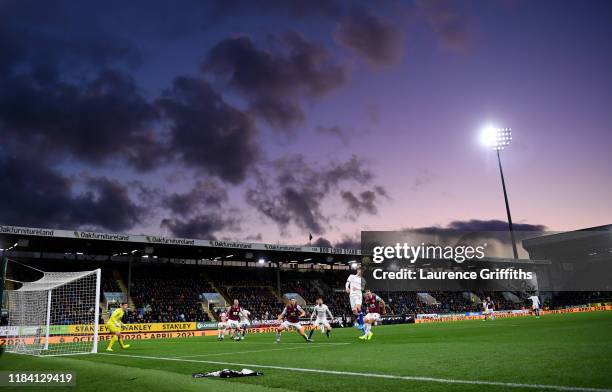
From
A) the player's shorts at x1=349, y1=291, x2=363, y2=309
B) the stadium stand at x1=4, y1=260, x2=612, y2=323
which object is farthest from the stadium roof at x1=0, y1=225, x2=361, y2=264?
the player's shorts at x1=349, y1=291, x2=363, y2=309

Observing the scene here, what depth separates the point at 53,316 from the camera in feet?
114

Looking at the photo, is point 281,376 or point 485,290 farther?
point 485,290

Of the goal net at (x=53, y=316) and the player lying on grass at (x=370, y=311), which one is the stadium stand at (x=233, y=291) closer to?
the goal net at (x=53, y=316)

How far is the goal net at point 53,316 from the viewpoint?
1961 centimetres

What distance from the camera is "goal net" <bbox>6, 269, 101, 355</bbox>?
1961 centimetres

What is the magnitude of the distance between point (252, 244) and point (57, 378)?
42.3 meters

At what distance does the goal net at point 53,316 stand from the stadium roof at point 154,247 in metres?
4.48

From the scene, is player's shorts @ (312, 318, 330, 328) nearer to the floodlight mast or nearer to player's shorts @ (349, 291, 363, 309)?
player's shorts @ (349, 291, 363, 309)

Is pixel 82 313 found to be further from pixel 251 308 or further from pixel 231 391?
pixel 231 391

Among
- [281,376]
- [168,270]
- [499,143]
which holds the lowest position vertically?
[281,376]

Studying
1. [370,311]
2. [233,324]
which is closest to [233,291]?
[233,324]

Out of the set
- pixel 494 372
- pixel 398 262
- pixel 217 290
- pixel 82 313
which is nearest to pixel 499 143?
pixel 398 262

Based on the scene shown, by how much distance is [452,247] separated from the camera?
6719 cm

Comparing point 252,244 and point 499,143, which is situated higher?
point 499,143
